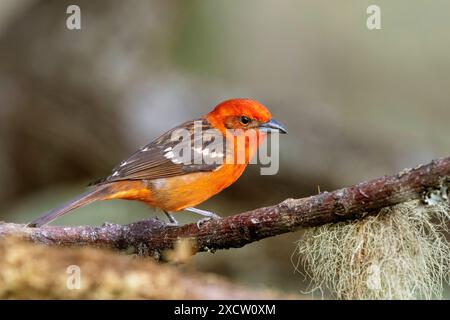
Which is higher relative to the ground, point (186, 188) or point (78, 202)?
point (186, 188)

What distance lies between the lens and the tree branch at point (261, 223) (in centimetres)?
287

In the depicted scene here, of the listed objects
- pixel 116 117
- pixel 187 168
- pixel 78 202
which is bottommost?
pixel 78 202

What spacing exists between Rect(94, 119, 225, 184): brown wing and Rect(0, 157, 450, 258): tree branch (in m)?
0.71

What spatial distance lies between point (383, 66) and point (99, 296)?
10293 mm

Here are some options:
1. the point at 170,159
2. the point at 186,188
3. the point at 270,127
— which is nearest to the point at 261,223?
the point at 186,188

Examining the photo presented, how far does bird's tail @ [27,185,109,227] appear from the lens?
13.2 ft

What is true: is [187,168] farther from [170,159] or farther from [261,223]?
[261,223]

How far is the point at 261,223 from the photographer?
3.21 m

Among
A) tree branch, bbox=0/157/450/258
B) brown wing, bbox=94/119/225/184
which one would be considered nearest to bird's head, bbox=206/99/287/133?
brown wing, bbox=94/119/225/184

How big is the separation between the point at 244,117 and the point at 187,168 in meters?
0.68

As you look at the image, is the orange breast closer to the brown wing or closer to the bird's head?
the brown wing

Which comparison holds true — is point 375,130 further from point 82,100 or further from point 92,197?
point 92,197

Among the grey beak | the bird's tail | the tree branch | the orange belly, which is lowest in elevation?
the tree branch

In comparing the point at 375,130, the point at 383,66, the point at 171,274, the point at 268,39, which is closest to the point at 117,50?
the point at 375,130
